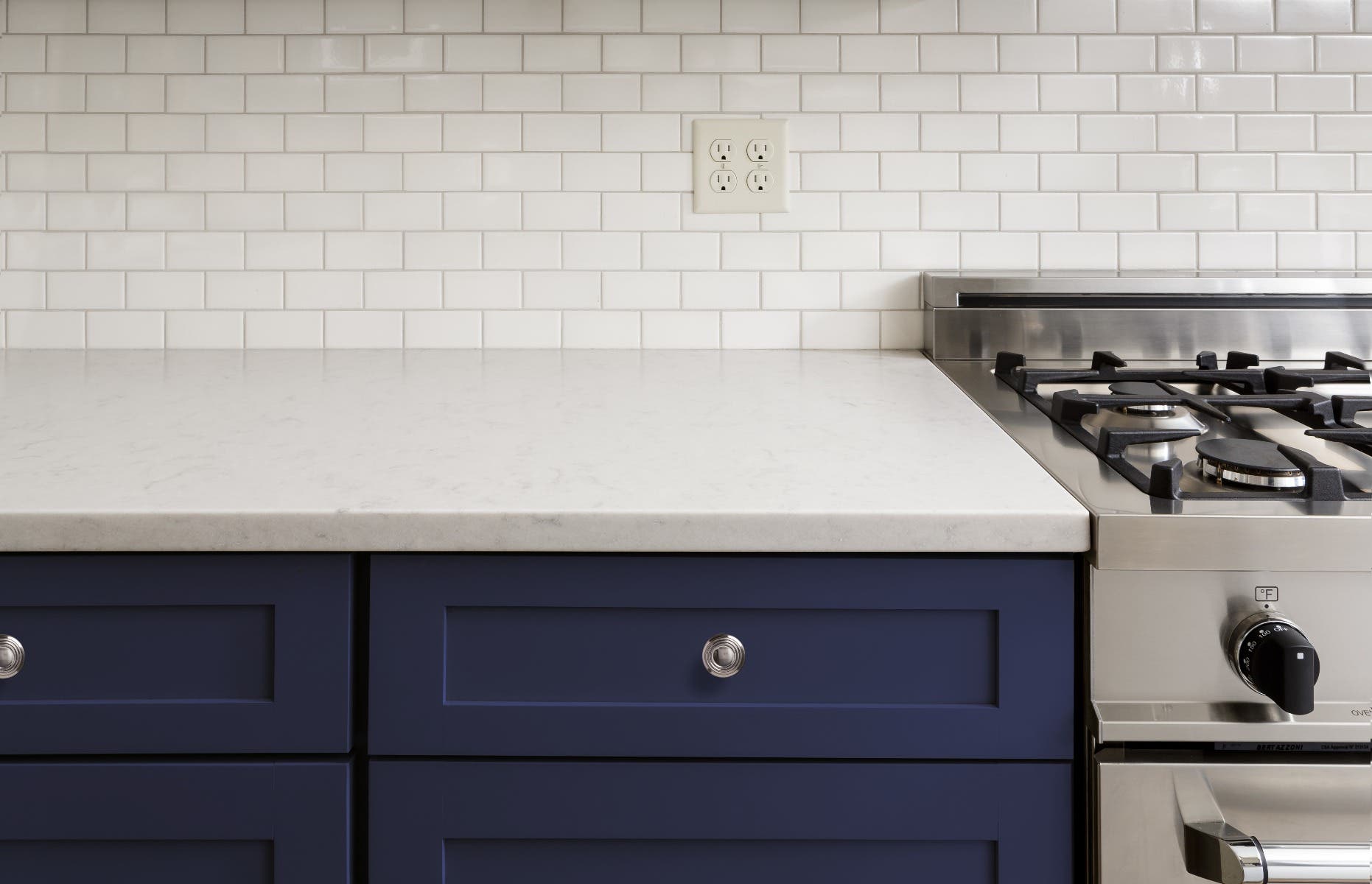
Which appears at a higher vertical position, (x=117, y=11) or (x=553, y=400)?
(x=117, y=11)

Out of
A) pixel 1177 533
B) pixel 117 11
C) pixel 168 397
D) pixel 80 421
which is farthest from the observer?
pixel 117 11

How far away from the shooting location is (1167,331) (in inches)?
61.4

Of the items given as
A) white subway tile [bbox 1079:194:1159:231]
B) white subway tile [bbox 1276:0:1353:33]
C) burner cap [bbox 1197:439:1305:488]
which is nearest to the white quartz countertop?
burner cap [bbox 1197:439:1305:488]

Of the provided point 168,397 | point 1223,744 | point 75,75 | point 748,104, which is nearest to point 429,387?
point 168,397

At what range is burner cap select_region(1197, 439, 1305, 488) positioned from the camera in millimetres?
889

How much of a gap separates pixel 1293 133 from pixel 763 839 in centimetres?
140

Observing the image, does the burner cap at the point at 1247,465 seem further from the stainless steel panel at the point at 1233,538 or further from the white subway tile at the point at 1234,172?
the white subway tile at the point at 1234,172

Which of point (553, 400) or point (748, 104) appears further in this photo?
point (748, 104)

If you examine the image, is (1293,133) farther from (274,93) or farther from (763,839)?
(274,93)

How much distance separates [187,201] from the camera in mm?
1657

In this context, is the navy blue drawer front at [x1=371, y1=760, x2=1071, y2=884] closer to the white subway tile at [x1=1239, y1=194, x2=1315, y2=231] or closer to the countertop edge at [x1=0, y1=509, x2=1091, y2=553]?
the countertop edge at [x1=0, y1=509, x2=1091, y2=553]

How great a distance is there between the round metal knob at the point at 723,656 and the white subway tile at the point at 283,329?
1040 millimetres

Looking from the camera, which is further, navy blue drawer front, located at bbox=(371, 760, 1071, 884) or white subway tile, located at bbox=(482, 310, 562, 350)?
white subway tile, located at bbox=(482, 310, 562, 350)

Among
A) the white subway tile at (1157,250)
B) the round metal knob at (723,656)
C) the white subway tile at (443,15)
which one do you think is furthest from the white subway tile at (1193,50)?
the round metal knob at (723,656)
